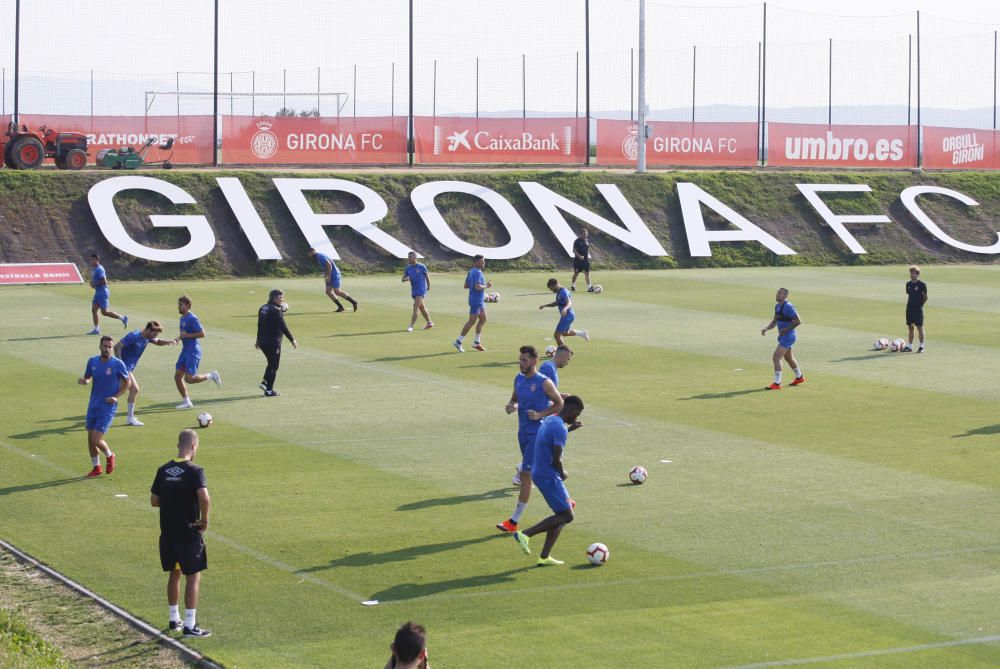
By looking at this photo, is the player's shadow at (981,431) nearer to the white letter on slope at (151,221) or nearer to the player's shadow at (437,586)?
the player's shadow at (437,586)

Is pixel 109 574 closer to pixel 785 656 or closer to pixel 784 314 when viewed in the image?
pixel 785 656

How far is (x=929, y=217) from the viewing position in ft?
203

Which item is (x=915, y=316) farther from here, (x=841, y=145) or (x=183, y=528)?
(x=841, y=145)

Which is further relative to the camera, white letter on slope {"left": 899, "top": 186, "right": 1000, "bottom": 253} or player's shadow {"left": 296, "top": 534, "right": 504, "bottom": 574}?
white letter on slope {"left": 899, "top": 186, "right": 1000, "bottom": 253}

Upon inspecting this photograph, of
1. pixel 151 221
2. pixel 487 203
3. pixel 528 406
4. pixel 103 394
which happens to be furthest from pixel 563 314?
pixel 487 203

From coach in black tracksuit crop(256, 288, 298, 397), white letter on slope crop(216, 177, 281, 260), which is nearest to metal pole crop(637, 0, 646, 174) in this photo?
white letter on slope crop(216, 177, 281, 260)

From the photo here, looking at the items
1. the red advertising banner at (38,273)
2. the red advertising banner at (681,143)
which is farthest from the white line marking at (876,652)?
the red advertising banner at (681,143)

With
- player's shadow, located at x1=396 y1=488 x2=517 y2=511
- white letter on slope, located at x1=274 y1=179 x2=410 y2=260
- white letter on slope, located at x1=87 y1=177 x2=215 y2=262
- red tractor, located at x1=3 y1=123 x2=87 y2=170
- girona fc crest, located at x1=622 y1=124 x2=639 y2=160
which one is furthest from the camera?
girona fc crest, located at x1=622 y1=124 x2=639 y2=160

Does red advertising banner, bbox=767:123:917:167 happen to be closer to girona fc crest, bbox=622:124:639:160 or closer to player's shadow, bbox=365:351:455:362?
girona fc crest, bbox=622:124:639:160

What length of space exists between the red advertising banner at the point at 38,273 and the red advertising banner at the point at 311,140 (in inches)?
541

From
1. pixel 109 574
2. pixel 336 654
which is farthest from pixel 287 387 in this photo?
pixel 336 654

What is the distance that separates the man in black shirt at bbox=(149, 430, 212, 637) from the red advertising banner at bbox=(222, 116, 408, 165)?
1884 inches

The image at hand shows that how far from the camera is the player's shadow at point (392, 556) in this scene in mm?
14844

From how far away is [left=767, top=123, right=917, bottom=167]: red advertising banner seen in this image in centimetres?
6731
